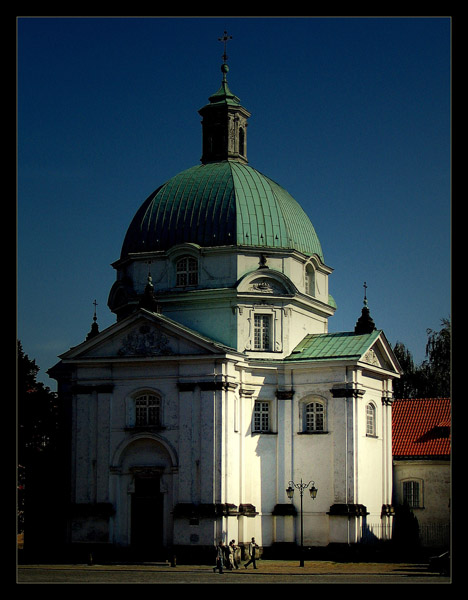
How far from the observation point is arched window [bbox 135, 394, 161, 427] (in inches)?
1832

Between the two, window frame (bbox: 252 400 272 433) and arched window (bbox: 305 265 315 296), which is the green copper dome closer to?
arched window (bbox: 305 265 315 296)

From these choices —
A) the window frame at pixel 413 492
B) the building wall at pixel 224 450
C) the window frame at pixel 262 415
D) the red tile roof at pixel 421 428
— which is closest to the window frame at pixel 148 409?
the building wall at pixel 224 450

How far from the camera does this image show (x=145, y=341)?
4659 cm

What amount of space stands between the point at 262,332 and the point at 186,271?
4510 millimetres

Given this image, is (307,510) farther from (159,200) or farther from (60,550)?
(159,200)

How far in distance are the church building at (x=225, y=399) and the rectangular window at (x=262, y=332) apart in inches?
2.8

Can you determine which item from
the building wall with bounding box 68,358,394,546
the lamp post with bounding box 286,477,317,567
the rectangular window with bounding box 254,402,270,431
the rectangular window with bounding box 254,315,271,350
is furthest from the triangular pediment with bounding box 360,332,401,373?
the lamp post with bounding box 286,477,317,567

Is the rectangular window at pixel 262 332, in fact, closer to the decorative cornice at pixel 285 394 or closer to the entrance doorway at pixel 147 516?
the decorative cornice at pixel 285 394

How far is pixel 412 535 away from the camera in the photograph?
49.4 m

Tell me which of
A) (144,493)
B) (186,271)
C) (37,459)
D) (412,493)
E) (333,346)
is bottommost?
(412,493)

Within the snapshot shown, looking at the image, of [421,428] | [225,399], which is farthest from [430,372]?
[225,399]

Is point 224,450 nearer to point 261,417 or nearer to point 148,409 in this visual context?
point 261,417

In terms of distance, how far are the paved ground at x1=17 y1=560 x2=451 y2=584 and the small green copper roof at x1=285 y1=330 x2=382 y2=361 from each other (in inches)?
351
